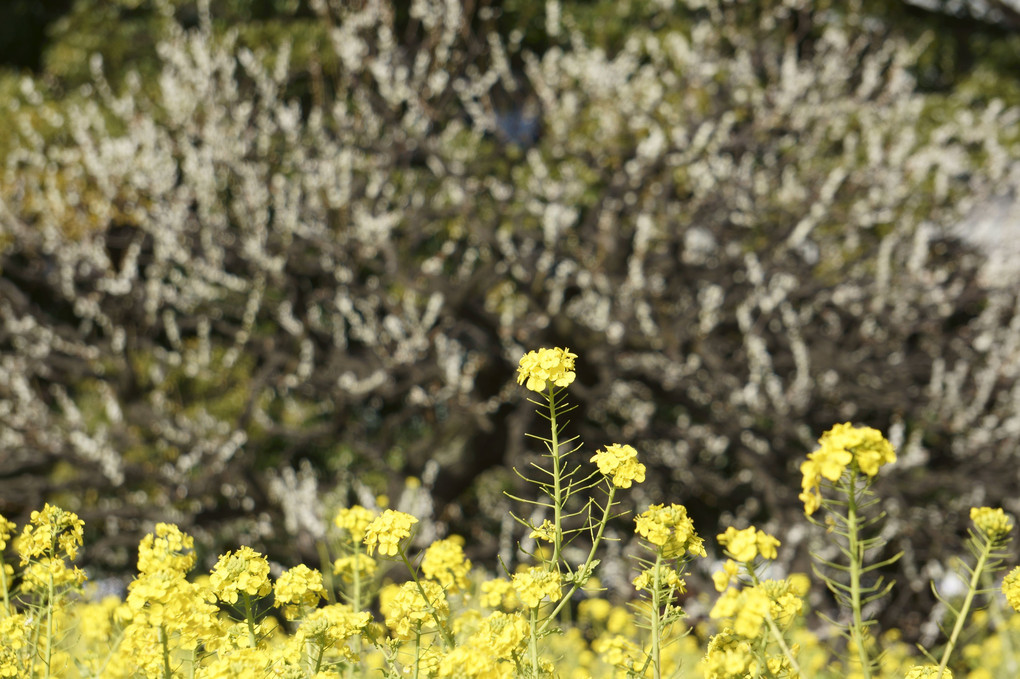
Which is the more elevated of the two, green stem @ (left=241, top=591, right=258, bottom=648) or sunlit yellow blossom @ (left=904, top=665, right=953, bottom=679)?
sunlit yellow blossom @ (left=904, top=665, right=953, bottom=679)

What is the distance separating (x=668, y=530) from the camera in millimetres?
1357

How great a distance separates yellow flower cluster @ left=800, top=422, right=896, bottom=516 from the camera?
1108mm

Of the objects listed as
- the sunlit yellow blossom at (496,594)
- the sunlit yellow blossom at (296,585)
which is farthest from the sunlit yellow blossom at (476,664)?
the sunlit yellow blossom at (496,594)

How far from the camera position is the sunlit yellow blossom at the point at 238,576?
56.9 inches

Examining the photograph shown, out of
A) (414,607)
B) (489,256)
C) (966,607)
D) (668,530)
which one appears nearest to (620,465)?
(668,530)

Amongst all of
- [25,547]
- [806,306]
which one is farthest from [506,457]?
[25,547]

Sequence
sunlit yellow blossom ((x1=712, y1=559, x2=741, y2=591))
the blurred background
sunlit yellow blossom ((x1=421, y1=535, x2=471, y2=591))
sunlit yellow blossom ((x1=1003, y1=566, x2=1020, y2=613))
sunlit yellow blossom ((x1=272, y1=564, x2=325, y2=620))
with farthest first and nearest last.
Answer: the blurred background → sunlit yellow blossom ((x1=421, y1=535, x2=471, y2=591)) → sunlit yellow blossom ((x1=272, y1=564, x2=325, y2=620)) → sunlit yellow blossom ((x1=1003, y1=566, x2=1020, y2=613)) → sunlit yellow blossom ((x1=712, y1=559, x2=741, y2=591))

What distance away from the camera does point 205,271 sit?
6.65 metres

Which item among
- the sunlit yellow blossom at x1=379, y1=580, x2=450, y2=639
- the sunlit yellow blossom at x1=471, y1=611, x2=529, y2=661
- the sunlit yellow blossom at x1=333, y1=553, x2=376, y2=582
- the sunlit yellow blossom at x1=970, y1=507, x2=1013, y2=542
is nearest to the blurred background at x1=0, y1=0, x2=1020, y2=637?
the sunlit yellow blossom at x1=333, y1=553, x2=376, y2=582

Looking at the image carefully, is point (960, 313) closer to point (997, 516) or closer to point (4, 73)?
point (997, 516)

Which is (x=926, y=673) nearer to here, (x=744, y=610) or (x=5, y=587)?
(x=744, y=610)

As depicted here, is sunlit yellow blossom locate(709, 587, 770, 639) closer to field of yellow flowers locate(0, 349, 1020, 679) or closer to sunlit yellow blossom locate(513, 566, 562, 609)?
field of yellow flowers locate(0, 349, 1020, 679)

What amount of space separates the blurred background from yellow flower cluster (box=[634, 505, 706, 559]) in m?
3.49

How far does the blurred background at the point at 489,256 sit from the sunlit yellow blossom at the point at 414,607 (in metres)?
3.35
